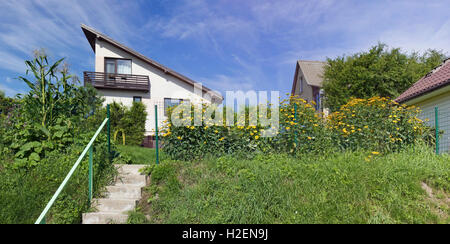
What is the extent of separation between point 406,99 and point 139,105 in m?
12.2

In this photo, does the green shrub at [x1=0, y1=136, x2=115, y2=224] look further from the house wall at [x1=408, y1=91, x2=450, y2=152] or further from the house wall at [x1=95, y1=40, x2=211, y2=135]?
the house wall at [x1=95, y1=40, x2=211, y2=135]

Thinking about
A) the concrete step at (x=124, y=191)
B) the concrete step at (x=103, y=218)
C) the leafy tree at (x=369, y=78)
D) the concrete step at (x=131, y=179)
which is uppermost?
the leafy tree at (x=369, y=78)

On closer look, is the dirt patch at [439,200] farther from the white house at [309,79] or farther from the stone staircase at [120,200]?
the white house at [309,79]

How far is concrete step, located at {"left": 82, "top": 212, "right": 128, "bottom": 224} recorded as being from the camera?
11.3ft

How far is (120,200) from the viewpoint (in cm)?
373

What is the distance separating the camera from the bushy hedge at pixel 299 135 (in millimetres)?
5000

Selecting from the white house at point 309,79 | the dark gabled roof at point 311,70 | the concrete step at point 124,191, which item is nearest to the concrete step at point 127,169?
the concrete step at point 124,191

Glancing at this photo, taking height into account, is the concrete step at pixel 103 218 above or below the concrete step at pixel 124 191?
below

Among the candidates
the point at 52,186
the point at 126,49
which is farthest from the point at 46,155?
the point at 126,49

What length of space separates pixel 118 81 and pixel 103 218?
13.9 m

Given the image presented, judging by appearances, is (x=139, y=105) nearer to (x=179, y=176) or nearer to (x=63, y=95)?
(x=63, y=95)

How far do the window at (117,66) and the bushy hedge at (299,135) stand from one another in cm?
1288
